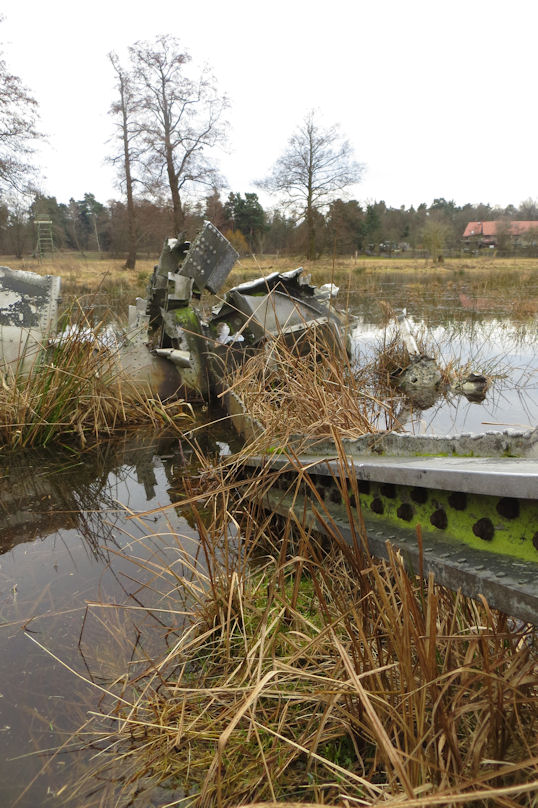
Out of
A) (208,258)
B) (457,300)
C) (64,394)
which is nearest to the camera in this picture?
(64,394)

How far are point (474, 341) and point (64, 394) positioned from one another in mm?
7224

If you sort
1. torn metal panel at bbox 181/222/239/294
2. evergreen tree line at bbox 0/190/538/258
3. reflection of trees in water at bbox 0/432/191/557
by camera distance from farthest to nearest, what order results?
1. evergreen tree line at bbox 0/190/538/258
2. torn metal panel at bbox 181/222/239/294
3. reflection of trees in water at bbox 0/432/191/557

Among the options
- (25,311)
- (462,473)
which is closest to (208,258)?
(25,311)

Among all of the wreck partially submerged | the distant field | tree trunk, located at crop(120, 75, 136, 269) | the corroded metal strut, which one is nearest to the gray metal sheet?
the corroded metal strut

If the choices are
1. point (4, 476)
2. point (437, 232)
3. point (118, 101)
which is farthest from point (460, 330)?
point (437, 232)

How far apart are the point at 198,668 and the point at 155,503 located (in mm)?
1727

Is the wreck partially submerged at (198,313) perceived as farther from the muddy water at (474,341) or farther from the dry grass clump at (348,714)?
the dry grass clump at (348,714)

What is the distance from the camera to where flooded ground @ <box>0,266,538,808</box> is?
1709 mm

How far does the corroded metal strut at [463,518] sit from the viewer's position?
1.23 meters

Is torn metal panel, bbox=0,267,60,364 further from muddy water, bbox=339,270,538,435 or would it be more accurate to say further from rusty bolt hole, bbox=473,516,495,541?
rusty bolt hole, bbox=473,516,495,541

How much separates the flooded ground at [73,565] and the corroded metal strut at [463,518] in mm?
1091

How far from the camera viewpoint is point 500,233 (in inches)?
1876

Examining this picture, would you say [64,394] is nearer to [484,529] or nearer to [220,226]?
[484,529]

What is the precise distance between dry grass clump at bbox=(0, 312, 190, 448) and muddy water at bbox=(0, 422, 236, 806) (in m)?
0.28
